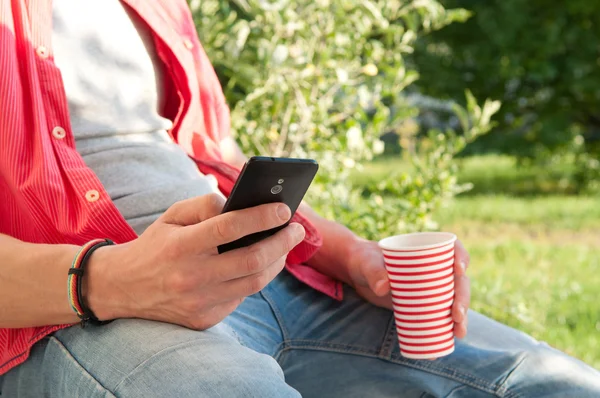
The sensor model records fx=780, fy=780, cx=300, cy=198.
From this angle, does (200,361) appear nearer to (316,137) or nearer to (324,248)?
(324,248)

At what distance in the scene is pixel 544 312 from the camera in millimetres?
3834

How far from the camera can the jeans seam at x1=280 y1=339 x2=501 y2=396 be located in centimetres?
162

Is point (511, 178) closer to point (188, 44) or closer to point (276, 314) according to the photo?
point (188, 44)

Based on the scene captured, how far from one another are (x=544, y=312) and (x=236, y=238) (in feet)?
9.87

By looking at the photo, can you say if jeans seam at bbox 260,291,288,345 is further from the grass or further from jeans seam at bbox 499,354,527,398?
the grass

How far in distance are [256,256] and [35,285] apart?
41 centimetres

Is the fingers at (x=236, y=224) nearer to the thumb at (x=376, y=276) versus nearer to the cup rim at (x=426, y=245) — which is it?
the cup rim at (x=426, y=245)

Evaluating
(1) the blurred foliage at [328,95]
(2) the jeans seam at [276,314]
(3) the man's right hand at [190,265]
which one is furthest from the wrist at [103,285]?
(1) the blurred foliage at [328,95]

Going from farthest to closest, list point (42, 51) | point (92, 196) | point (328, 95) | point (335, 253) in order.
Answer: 1. point (328, 95)
2. point (335, 253)
3. point (42, 51)
4. point (92, 196)

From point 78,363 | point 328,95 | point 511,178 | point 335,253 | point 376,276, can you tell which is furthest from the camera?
point 511,178

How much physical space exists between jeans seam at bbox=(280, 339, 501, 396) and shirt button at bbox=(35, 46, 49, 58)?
30.5 inches

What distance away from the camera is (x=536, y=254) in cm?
516

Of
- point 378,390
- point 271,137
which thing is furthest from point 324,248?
point 271,137

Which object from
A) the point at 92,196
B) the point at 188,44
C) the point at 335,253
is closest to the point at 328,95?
the point at 188,44
